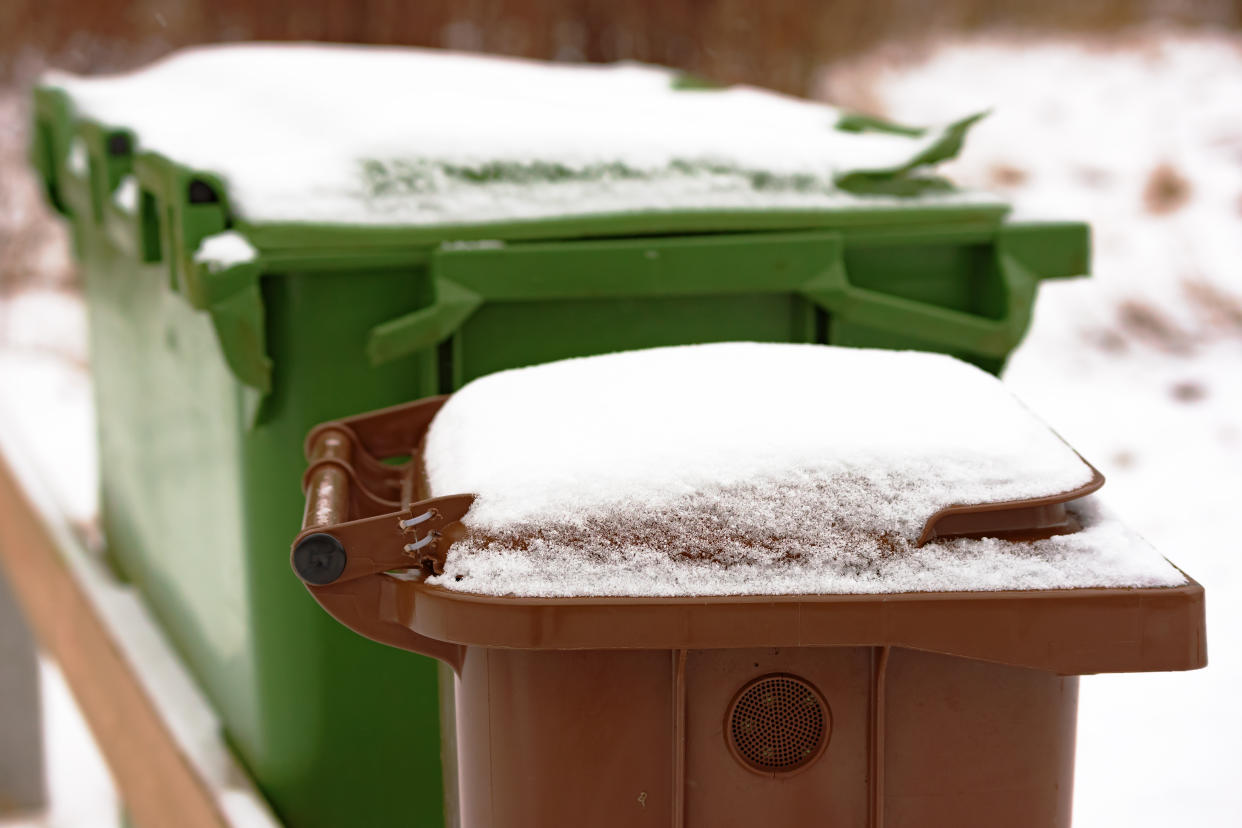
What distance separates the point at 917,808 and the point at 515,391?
2.10 ft

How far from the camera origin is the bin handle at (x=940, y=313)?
2066 millimetres

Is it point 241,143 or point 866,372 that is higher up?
point 241,143

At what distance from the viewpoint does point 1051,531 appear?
4.87 feet

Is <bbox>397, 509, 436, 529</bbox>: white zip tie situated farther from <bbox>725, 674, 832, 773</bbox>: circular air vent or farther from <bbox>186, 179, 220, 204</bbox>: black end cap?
<bbox>186, 179, 220, 204</bbox>: black end cap

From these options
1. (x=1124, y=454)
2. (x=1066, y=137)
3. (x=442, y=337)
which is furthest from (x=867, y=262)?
(x=1066, y=137)

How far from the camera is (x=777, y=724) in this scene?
1.47 m

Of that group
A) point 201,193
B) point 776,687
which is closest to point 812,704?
point 776,687

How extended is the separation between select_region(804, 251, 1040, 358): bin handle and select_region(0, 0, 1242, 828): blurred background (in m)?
0.14

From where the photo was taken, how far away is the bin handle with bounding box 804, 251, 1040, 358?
207cm

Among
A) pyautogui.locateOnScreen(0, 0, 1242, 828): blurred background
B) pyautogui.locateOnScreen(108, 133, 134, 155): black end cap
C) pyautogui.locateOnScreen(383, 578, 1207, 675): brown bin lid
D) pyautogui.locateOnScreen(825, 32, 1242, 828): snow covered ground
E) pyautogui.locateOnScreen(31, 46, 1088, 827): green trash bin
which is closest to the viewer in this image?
pyautogui.locateOnScreen(383, 578, 1207, 675): brown bin lid

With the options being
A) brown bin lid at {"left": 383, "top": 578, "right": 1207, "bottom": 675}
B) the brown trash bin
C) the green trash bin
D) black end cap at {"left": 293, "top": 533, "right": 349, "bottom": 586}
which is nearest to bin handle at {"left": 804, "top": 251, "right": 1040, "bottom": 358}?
the green trash bin

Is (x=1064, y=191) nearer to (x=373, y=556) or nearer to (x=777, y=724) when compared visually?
(x=777, y=724)

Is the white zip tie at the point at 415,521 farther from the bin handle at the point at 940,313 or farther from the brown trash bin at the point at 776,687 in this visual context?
the bin handle at the point at 940,313

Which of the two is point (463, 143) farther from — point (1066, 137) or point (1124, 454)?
point (1066, 137)
